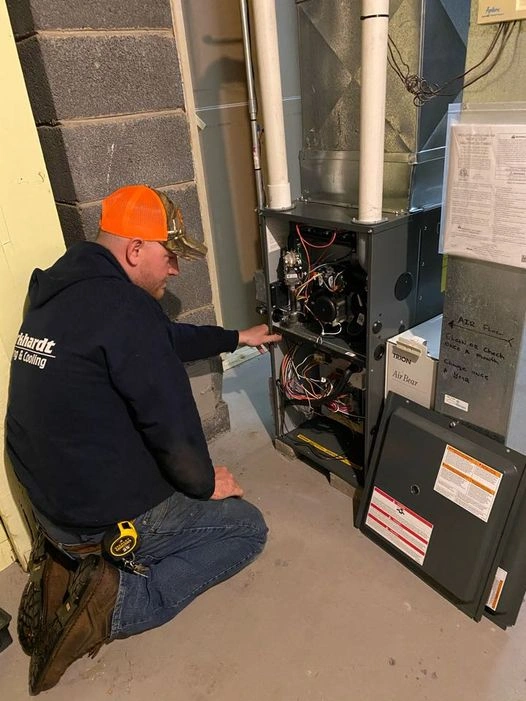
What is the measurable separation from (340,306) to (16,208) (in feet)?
3.27

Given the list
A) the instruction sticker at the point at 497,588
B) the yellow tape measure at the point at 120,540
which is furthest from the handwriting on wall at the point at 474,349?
the yellow tape measure at the point at 120,540

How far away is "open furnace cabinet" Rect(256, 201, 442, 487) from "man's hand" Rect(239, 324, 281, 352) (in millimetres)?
43

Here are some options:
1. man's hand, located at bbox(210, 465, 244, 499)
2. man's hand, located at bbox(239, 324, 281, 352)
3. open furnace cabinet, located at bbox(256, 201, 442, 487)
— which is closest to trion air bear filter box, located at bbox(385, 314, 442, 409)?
open furnace cabinet, located at bbox(256, 201, 442, 487)

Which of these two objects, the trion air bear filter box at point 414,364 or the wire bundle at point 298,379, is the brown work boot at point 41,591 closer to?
the wire bundle at point 298,379

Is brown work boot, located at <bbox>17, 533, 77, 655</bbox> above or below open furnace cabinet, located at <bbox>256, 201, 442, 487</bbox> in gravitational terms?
below

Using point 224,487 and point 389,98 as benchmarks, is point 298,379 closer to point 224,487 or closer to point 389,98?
point 224,487

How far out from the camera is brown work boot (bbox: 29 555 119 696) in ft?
4.27

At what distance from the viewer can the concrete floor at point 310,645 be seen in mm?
1271

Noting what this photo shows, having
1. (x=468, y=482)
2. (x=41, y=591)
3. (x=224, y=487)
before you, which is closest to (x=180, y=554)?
(x=224, y=487)

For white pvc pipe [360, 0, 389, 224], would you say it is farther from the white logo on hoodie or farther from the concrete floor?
the concrete floor

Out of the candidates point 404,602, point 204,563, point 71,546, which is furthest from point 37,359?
point 404,602

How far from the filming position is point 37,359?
124cm

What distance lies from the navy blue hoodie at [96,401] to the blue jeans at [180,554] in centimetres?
12

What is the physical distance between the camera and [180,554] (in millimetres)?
1519
